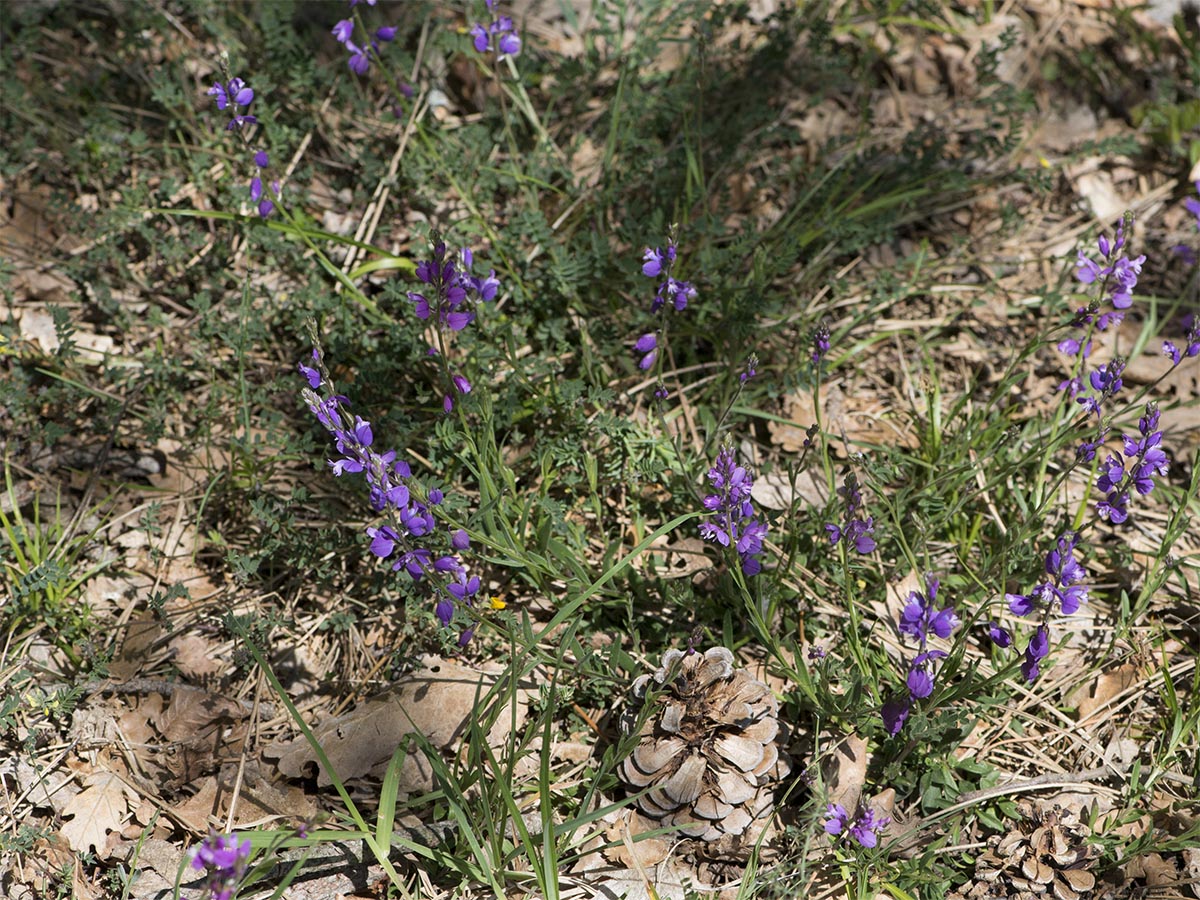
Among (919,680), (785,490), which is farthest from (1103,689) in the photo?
(785,490)

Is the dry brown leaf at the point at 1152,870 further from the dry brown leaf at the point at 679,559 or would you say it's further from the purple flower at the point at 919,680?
the dry brown leaf at the point at 679,559

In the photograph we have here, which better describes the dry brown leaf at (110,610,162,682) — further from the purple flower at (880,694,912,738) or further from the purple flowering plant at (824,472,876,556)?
the purple flower at (880,694,912,738)

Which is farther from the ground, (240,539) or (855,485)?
(855,485)

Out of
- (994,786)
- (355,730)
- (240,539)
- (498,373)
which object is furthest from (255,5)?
(994,786)

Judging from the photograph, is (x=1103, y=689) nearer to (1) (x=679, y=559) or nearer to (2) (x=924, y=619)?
(2) (x=924, y=619)

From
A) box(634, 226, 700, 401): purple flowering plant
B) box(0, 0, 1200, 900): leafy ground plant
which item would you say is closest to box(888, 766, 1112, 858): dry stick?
box(0, 0, 1200, 900): leafy ground plant

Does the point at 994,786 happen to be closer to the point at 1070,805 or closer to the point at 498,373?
the point at 1070,805
